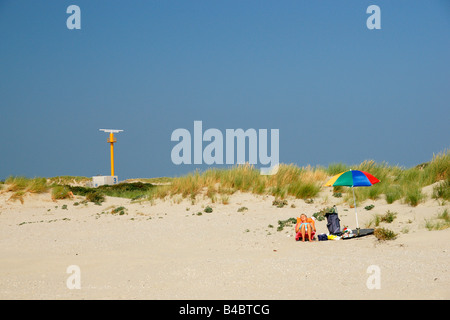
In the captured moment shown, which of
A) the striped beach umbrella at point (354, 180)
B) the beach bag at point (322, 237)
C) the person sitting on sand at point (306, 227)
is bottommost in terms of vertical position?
the beach bag at point (322, 237)

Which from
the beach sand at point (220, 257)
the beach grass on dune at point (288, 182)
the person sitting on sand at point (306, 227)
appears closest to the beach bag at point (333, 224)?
the person sitting on sand at point (306, 227)

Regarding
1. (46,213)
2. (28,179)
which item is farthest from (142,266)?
(28,179)

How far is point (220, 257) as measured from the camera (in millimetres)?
9805

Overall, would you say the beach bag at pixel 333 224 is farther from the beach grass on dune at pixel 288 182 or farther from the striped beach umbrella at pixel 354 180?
the beach grass on dune at pixel 288 182

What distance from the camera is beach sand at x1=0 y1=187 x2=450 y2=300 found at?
7.03 metres

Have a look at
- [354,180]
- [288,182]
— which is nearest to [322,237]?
[354,180]

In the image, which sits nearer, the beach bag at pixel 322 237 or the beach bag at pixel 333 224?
the beach bag at pixel 322 237

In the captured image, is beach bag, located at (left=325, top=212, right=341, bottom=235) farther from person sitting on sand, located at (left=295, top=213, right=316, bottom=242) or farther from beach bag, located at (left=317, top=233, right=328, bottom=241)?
person sitting on sand, located at (left=295, top=213, right=316, bottom=242)

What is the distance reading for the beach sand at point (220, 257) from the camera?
7.03 metres

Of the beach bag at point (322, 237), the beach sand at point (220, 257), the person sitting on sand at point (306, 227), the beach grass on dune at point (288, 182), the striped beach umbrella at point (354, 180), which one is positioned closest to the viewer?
the beach sand at point (220, 257)

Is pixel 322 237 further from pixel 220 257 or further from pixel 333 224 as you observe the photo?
pixel 220 257

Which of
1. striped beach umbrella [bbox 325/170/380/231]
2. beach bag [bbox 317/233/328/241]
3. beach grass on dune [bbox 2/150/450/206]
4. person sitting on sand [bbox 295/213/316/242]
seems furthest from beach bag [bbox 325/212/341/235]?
beach grass on dune [bbox 2/150/450/206]

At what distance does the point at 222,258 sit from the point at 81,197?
48.9 ft

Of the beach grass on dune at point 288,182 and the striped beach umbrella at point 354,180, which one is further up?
the striped beach umbrella at point 354,180
